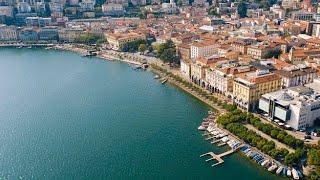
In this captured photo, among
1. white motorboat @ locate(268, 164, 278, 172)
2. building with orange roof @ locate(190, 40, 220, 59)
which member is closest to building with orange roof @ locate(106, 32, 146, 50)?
building with orange roof @ locate(190, 40, 220, 59)

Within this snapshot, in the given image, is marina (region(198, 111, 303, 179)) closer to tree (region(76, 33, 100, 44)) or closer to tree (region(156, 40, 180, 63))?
tree (region(156, 40, 180, 63))

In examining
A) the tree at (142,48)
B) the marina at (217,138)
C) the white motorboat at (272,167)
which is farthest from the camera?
the tree at (142,48)

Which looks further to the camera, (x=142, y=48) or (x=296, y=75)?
(x=142, y=48)

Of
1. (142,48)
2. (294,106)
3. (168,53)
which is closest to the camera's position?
(294,106)

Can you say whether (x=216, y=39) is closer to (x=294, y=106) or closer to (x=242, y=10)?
(x=294, y=106)

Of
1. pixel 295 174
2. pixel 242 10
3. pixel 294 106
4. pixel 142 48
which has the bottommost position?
pixel 295 174

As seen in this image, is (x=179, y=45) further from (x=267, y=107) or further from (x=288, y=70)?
(x=267, y=107)

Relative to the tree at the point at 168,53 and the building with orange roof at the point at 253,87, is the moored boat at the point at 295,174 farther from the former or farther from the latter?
the tree at the point at 168,53

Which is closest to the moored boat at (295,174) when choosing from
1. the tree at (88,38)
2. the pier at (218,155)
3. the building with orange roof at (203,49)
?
the pier at (218,155)

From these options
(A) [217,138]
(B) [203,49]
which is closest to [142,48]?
(B) [203,49]
